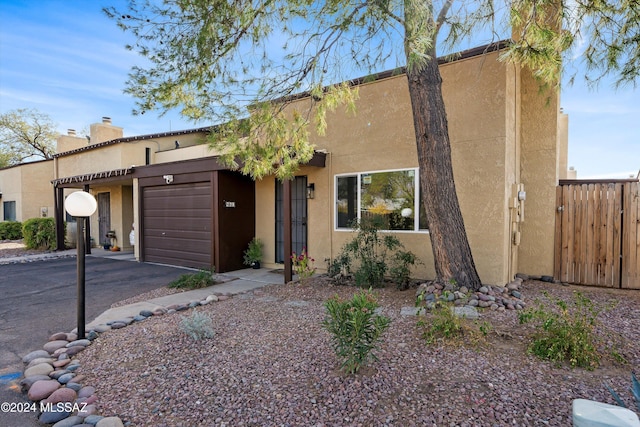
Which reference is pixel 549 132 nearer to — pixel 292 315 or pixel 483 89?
pixel 483 89

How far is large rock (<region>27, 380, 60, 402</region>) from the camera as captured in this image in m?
2.88

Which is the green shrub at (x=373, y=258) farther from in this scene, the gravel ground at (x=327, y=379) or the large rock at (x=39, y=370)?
the large rock at (x=39, y=370)

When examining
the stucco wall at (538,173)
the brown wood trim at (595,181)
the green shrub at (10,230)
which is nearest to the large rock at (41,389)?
the stucco wall at (538,173)

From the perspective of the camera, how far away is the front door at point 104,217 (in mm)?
14434

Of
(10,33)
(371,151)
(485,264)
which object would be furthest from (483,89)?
(10,33)

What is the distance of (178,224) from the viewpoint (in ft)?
32.0

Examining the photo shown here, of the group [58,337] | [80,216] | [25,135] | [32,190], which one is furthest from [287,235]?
[25,135]

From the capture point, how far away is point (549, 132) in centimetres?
671

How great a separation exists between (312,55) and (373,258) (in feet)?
12.4

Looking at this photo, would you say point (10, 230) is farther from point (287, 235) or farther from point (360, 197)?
point (360, 197)

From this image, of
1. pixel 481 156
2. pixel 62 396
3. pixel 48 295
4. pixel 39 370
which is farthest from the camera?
pixel 48 295

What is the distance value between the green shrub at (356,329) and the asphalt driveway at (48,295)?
97.8 inches

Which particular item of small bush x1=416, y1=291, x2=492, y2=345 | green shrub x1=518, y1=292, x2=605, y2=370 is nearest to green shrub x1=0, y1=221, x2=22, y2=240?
small bush x1=416, y1=291, x2=492, y2=345

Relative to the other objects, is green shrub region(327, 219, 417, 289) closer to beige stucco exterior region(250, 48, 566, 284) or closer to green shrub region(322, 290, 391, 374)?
beige stucco exterior region(250, 48, 566, 284)
